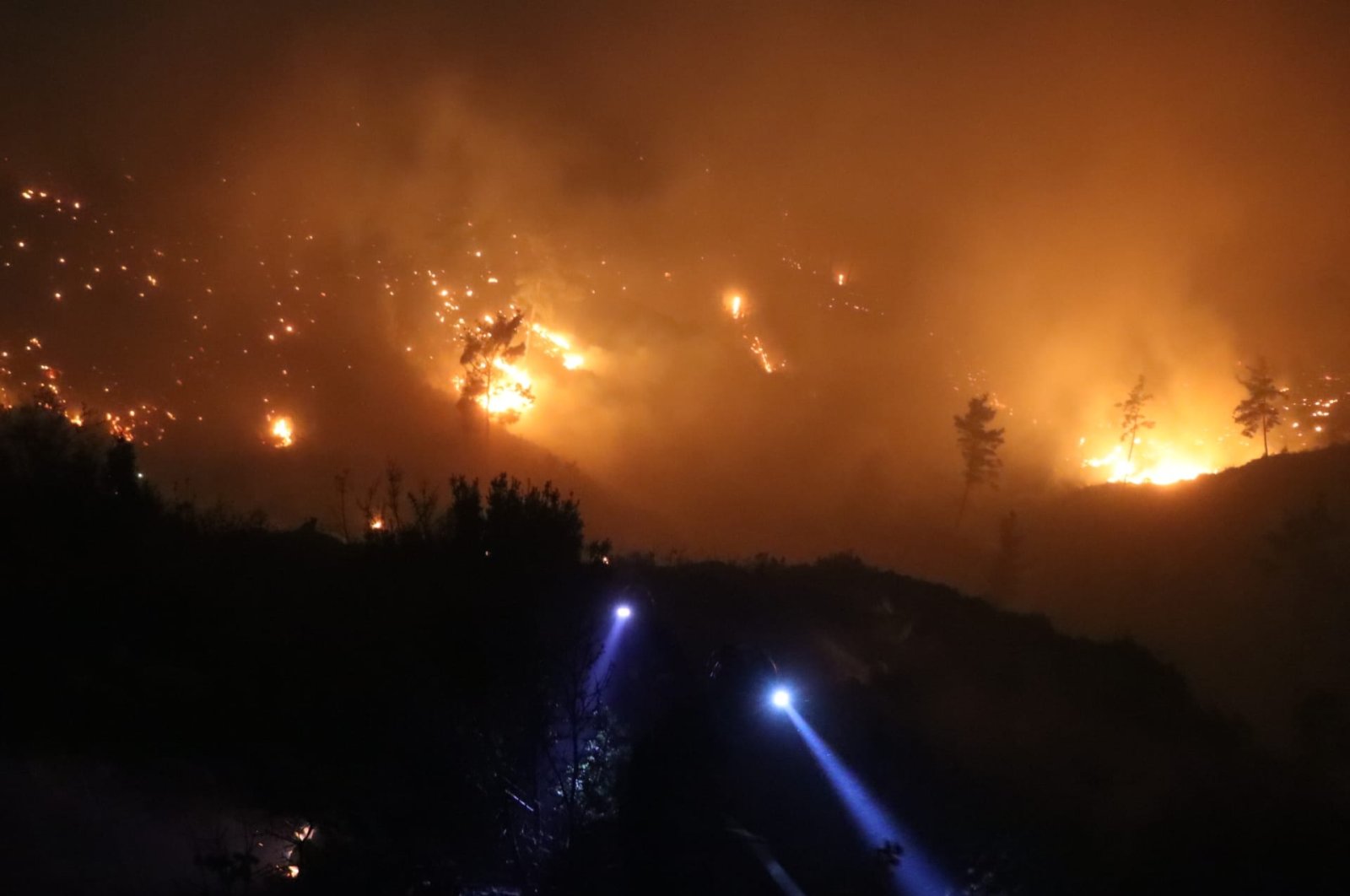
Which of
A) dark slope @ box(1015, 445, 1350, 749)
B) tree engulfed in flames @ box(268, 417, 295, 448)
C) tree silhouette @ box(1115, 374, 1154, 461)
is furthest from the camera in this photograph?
tree silhouette @ box(1115, 374, 1154, 461)

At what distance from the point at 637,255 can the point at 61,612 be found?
10389 cm

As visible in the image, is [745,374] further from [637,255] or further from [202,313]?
[202,313]

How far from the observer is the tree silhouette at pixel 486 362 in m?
73.2

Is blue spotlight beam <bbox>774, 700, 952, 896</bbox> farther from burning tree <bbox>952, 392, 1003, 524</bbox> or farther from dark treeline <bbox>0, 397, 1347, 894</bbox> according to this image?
burning tree <bbox>952, 392, 1003, 524</bbox>

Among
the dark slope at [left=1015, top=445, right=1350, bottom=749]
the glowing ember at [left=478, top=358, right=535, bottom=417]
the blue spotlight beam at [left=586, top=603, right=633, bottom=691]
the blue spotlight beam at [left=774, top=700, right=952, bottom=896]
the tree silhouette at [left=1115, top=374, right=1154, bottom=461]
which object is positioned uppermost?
the tree silhouette at [left=1115, top=374, right=1154, bottom=461]

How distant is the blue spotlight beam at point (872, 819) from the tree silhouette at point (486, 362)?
59.0 m

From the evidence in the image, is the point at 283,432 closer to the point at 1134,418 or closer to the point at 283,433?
the point at 283,433

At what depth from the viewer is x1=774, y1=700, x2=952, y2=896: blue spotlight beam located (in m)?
12.8

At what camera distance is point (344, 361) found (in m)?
72.8

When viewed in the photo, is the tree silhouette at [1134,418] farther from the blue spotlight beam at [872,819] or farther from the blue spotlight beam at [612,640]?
the blue spotlight beam at [612,640]

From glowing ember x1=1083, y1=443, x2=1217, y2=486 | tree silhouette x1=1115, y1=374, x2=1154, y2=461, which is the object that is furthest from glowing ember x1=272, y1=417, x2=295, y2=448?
tree silhouette x1=1115, y1=374, x2=1154, y2=461

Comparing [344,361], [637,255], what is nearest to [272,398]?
[344,361]

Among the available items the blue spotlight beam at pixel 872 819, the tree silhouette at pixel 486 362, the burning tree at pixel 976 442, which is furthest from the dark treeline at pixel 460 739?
the burning tree at pixel 976 442

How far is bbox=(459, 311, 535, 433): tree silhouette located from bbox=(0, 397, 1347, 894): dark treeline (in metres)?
56.2
